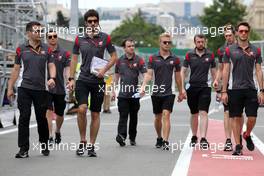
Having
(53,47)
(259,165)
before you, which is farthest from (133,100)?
(259,165)

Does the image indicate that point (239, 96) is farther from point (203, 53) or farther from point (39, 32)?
point (39, 32)

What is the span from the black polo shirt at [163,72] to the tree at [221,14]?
227 feet

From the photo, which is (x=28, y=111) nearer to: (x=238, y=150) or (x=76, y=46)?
(x=76, y=46)

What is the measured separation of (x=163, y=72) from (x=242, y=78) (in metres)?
1.78

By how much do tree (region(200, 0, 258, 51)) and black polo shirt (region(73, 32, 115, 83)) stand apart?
70699 millimetres

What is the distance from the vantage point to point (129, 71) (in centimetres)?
1310

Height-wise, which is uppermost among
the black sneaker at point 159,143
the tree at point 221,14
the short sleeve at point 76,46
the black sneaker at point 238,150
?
the tree at point 221,14

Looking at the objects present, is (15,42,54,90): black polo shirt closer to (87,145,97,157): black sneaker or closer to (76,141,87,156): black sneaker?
(76,141,87,156): black sneaker

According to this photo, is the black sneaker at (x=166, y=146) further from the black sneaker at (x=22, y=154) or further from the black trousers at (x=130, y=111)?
the black sneaker at (x=22, y=154)

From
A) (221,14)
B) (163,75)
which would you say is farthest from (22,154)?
(221,14)

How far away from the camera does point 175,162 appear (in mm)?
10289

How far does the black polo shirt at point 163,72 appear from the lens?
40.7 ft

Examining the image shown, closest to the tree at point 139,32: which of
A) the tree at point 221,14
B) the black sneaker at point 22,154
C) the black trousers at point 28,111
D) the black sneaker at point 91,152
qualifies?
the tree at point 221,14

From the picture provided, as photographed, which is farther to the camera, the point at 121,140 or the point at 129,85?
the point at 129,85
